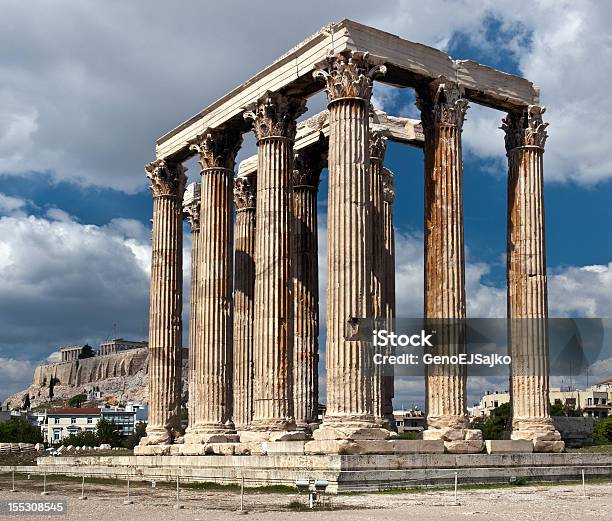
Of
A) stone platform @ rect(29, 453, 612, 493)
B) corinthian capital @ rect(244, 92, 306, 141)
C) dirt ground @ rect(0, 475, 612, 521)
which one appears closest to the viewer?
dirt ground @ rect(0, 475, 612, 521)

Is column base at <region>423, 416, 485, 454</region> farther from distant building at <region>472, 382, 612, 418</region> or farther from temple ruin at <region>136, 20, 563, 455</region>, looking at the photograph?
distant building at <region>472, 382, 612, 418</region>

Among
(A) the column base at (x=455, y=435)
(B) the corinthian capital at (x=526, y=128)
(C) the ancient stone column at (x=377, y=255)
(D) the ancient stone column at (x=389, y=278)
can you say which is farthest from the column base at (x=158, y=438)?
(B) the corinthian capital at (x=526, y=128)

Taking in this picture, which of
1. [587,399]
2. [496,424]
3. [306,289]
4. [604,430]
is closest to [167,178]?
[306,289]

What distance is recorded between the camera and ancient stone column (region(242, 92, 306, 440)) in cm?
4112

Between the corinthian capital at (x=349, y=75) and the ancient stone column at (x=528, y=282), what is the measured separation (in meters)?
8.91

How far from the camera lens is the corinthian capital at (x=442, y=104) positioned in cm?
4103

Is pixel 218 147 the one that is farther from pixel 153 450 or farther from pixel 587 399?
pixel 587 399

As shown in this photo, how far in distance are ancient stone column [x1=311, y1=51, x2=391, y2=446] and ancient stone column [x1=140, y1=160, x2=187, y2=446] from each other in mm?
16563

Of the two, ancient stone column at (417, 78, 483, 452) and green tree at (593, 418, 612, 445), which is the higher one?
ancient stone column at (417, 78, 483, 452)

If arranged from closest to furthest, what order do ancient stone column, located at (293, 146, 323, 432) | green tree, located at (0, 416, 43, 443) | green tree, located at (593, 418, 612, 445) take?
ancient stone column, located at (293, 146, 323, 432)
green tree, located at (593, 418, 612, 445)
green tree, located at (0, 416, 43, 443)

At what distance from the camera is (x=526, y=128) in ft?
146

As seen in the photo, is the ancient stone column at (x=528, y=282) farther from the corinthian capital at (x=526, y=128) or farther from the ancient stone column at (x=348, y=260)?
the ancient stone column at (x=348, y=260)

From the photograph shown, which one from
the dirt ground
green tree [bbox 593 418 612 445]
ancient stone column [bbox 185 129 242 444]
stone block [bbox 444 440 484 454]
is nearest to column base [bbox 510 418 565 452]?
stone block [bbox 444 440 484 454]

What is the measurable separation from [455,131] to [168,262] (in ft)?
62.0
